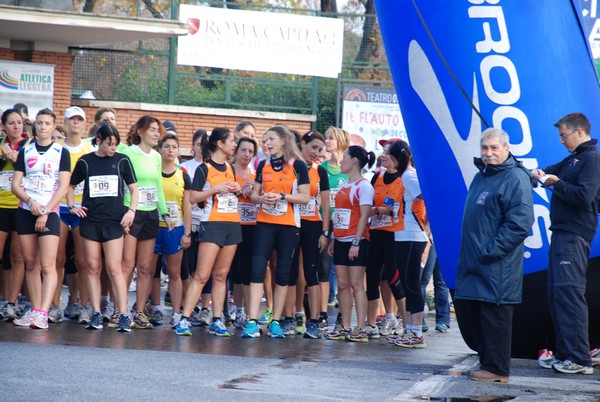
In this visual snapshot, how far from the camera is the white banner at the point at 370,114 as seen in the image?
25.5 metres

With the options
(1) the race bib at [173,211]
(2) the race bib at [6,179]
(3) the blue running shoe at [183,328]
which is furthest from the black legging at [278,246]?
Result: (2) the race bib at [6,179]

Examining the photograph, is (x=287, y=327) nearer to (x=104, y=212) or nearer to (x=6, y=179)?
(x=104, y=212)

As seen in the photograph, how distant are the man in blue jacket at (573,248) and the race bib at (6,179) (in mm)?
5331

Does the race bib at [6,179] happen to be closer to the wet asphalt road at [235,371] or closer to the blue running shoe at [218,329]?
the wet asphalt road at [235,371]

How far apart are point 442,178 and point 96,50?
15656 millimetres

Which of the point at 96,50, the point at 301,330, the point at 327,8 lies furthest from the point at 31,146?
the point at 327,8

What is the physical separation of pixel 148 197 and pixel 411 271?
2.69 metres

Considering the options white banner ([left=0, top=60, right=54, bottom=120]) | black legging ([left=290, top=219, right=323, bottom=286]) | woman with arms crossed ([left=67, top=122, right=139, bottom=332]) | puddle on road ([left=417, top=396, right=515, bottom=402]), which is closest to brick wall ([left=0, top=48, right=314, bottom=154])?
white banner ([left=0, top=60, right=54, bottom=120])

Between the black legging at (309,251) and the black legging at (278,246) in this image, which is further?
the black legging at (309,251)

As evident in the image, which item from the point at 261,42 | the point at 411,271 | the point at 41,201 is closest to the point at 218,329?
the point at 411,271

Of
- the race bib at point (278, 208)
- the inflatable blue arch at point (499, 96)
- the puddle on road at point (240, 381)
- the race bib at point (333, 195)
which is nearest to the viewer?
the puddle on road at point (240, 381)

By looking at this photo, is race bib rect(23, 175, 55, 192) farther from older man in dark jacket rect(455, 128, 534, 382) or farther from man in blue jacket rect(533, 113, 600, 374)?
man in blue jacket rect(533, 113, 600, 374)

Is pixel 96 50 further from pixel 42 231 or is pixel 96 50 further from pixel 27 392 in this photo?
pixel 27 392

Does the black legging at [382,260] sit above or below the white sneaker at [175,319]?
above
